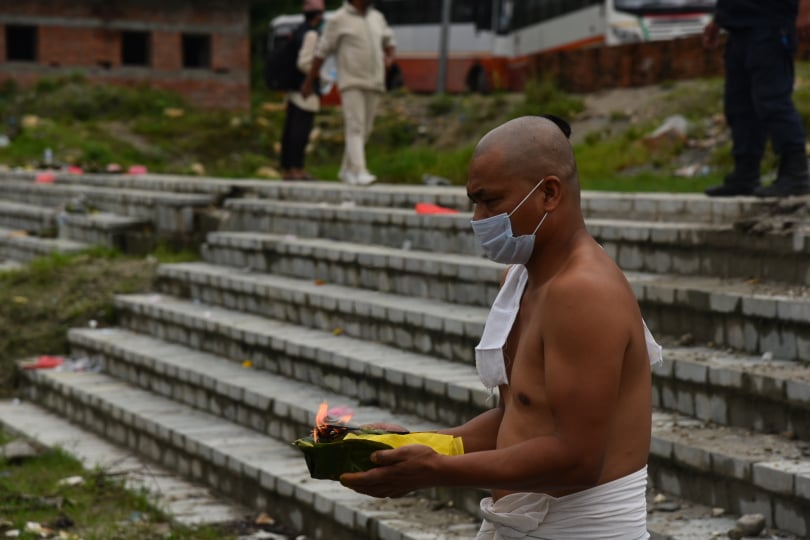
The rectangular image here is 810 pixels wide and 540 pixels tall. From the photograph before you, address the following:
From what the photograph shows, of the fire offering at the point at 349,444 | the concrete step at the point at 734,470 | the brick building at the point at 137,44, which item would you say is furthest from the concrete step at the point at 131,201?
the brick building at the point at 137,44

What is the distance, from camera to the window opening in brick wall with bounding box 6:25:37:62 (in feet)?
104

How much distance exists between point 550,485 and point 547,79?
1823 cm

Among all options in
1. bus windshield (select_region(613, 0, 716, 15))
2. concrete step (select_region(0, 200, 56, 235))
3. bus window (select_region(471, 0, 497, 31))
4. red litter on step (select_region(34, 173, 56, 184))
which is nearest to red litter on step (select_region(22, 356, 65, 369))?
concrete step (select_region(0, 200, 56, 235))

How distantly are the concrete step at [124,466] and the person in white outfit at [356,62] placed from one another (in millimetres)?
3635

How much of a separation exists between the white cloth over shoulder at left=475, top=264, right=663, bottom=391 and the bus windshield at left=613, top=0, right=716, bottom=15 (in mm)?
20760

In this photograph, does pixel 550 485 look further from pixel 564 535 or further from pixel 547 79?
pixel 547 79

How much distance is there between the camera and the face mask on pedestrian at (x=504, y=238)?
2.95 meters

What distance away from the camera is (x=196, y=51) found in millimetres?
32844

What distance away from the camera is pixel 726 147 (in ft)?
42.1

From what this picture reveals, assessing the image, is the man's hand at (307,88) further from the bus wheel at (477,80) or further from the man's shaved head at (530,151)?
the bus wheel at (477,80)

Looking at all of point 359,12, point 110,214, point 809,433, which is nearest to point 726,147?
point 359,12

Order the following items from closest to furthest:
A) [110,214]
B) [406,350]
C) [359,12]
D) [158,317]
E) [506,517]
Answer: [506,517], [406,350], [158,317], [359,12], [110,214]

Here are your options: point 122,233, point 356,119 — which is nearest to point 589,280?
point 356,119

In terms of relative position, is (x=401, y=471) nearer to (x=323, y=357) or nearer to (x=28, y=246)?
(x=323, y=357)
